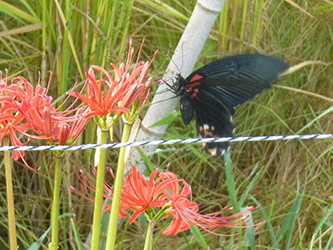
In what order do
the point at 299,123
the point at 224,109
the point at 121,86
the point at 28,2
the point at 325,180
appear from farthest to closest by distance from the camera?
the point at 299,123
the point at 325,180
the point at 28,2
the point at 224,109
the point at 121,86

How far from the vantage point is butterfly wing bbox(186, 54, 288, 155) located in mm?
1139

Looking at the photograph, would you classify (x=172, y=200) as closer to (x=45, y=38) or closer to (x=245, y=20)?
(x=45, y=38)

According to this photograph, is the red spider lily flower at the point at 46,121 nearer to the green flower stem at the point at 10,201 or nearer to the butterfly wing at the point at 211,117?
the green flower stem at the point at 10,201

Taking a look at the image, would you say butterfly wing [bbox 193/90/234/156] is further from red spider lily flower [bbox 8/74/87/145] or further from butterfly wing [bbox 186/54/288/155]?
red spider lily flower [bbox 8/74/87/145]

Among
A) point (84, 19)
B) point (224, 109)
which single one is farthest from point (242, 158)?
point (84, 19)

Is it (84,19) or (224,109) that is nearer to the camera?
(224,109)

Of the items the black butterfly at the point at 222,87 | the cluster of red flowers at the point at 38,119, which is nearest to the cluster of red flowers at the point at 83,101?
the cluster of red flowers at the point at 38,119

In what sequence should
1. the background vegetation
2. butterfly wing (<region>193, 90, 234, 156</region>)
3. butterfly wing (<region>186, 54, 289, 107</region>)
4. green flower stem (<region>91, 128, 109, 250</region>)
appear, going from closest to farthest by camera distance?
1. green flower stem (<region>91, 128, 109, 250</region>)
2. butterfly wing (<region>186, 54, 289, 107</region>)
3. butterfly wing (<region>193, 90, 234, 156</region>)
4. the background vegetation

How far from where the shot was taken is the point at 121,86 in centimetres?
58

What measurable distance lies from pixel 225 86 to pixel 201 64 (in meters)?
0.45

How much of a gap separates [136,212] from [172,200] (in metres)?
0.04

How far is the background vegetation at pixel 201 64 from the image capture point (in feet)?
4.83

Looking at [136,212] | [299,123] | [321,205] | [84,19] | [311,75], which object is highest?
[84,19]

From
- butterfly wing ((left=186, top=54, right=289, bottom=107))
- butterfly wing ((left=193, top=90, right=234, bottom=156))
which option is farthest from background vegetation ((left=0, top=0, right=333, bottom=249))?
butterfly wing ((left=186, top=54, right=289, bottom=107))
